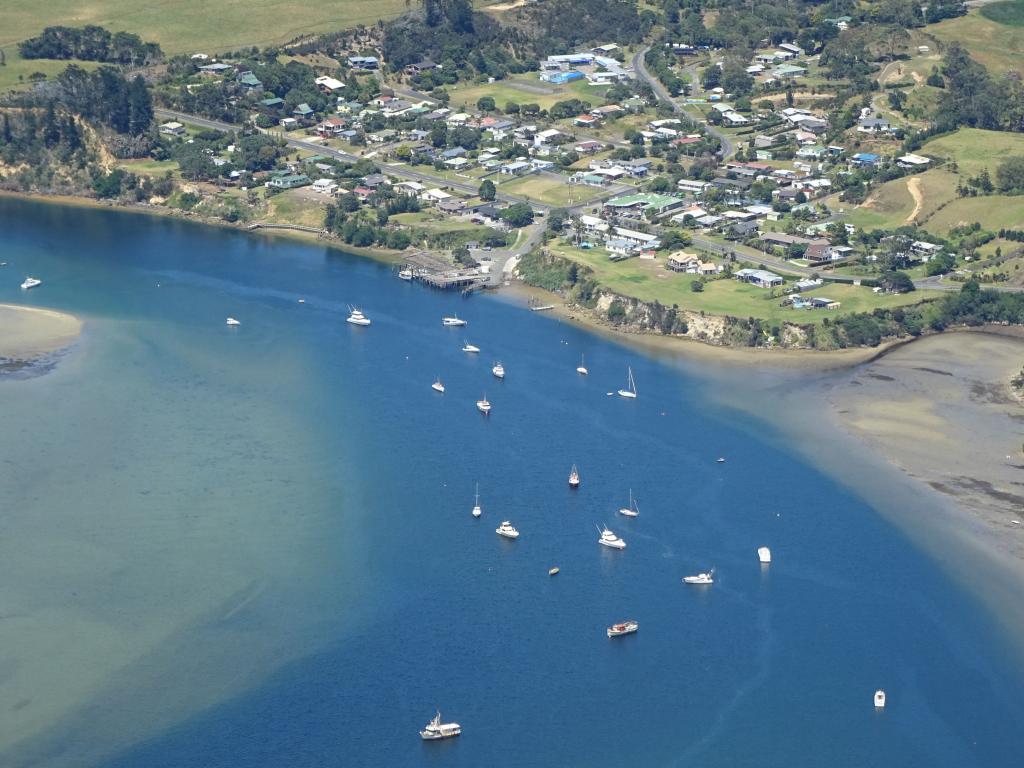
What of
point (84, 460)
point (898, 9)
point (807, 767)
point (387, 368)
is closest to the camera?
point (807, 767)

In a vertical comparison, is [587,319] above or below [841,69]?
below

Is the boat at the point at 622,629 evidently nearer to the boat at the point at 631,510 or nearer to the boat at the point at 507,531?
the boat at the point at 507,531

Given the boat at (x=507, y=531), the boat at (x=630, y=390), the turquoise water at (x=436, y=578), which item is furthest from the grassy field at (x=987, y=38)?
the boat at (x=507, y=531)

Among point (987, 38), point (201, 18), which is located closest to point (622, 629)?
point (987, 38)

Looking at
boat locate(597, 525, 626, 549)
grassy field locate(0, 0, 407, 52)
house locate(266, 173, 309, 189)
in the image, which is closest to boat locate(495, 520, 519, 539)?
boat locate(597, 525, 626, 549)

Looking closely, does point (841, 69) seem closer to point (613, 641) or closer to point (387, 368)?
point (387, 368)

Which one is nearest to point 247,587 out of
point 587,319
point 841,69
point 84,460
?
point 84,460
